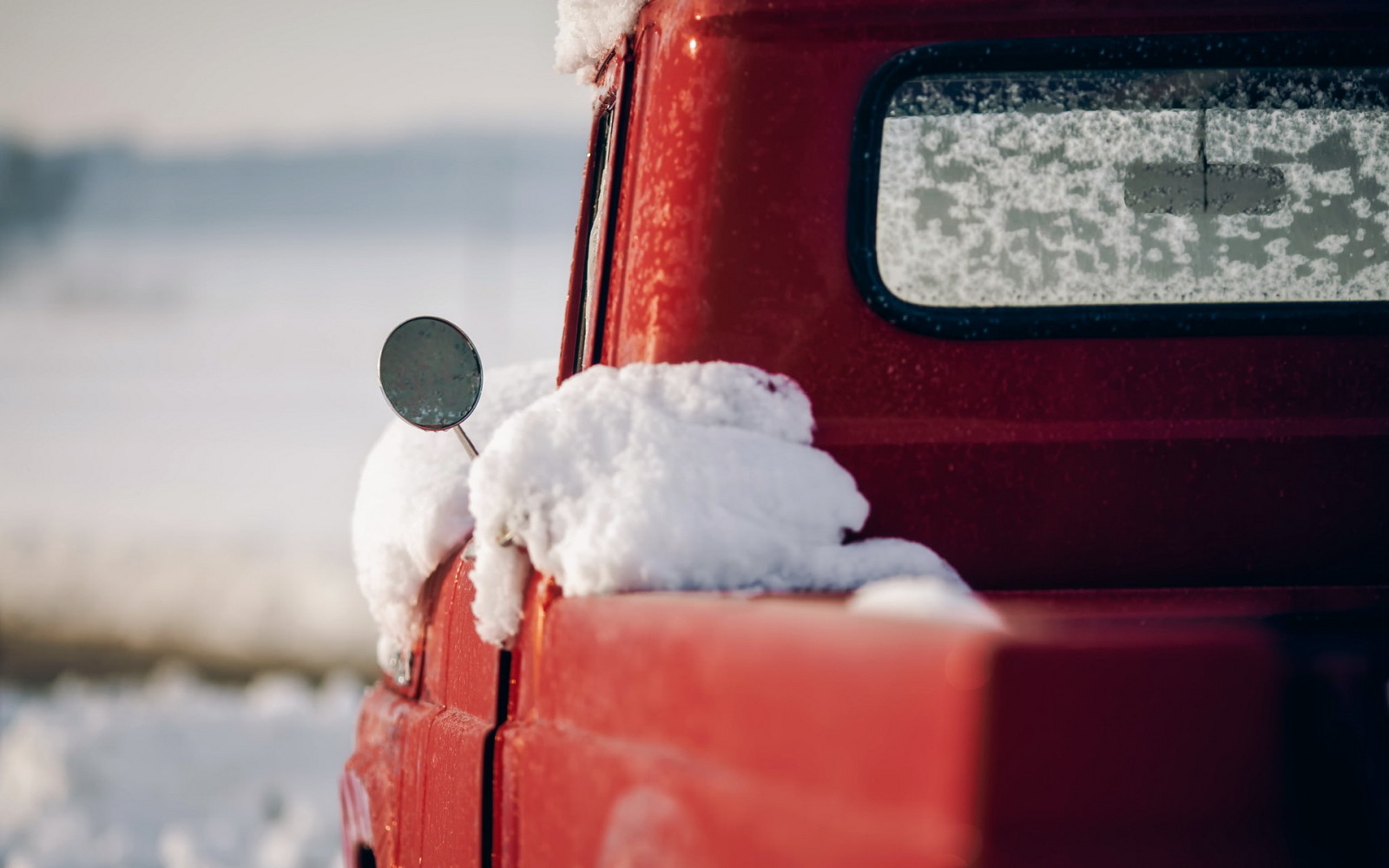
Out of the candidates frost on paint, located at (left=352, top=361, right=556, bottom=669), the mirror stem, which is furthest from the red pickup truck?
frost on paint, located at (left=352, top=361, right=556, bottom=669)

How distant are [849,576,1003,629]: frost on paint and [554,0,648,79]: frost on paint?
1.35 metres

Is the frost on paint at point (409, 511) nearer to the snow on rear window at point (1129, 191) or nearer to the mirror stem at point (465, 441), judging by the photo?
the mirror stem at point (465, 441)

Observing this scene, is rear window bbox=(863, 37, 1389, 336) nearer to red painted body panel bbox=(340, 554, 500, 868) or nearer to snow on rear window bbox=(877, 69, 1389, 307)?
snow on rear window bbox=(877, 69, 1389, 307)

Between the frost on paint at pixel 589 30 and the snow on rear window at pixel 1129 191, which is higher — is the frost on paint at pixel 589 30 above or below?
above

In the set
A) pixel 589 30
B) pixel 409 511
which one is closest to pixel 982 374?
pixel 589 30

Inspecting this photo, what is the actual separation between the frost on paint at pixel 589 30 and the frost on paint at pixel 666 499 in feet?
2.37

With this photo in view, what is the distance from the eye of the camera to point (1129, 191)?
201 cm

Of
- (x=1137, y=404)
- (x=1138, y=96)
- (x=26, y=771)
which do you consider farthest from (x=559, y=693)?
(x=26, y=771)

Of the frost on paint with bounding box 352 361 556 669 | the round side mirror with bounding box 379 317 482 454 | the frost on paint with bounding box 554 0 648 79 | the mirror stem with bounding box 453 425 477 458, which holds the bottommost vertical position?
the frost on paint with bounding box 352 361 556 669

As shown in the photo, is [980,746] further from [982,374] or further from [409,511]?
[409,511]

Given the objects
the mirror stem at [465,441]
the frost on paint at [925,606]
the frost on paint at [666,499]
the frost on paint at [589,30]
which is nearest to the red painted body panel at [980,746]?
the frost on paint at [925,606]

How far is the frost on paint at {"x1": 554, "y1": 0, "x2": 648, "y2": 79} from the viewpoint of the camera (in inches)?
89.8

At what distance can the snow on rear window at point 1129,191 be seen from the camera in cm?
198

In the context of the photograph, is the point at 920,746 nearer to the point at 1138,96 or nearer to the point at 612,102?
the point at 1138,96
